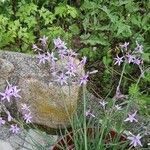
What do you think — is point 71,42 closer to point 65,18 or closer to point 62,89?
point 65,18

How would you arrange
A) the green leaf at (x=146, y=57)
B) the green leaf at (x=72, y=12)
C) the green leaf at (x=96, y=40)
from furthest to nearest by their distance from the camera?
the green leaf at (x=72, y=12), the green leaf at (x=96, y=40), the green leaf at (x=146, y=57)

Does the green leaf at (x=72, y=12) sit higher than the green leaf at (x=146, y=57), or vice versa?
the green leaf at (x=72, y=12)

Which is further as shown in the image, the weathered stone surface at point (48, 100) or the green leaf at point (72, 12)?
the green leaf at point (72, 12)

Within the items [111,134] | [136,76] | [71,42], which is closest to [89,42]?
[71,42]

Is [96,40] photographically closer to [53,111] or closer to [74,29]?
[74,29]

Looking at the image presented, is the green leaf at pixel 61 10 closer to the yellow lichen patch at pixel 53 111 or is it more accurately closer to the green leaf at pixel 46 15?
the green leaf at pixel 46 15

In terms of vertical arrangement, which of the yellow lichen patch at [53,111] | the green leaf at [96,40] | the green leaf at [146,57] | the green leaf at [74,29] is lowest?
the yellow lichen patch at [53,111]

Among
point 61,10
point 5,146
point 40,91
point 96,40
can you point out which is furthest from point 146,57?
point 5,146

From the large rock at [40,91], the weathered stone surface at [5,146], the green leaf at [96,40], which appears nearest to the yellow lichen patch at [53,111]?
the large rock at [40,91]
